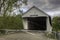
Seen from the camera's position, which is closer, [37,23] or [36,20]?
[36,20]

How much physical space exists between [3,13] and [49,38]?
404 inches

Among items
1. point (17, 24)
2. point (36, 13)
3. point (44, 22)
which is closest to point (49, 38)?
point (17, 24)

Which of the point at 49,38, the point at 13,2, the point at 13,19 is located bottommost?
the point at 49,38

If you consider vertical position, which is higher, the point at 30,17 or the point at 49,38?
the point at 30,17

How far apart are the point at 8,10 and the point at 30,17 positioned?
785cm

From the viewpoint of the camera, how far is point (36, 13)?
34.9m

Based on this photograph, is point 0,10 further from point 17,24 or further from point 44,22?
point 44,22

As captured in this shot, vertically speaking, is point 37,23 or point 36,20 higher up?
point 36,20

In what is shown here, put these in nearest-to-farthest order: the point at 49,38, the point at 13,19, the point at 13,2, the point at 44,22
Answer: the point at 49,38 < the point at 13,2 < the point at 13,19 < the point at 44,22

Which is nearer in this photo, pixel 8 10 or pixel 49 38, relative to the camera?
pixel 49 38

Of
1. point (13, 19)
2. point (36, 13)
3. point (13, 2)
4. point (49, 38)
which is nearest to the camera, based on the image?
point (49, 38)

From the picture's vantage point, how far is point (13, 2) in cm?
2834

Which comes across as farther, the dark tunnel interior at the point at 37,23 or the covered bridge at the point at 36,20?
the dark tunnel interior at the point at 37,23

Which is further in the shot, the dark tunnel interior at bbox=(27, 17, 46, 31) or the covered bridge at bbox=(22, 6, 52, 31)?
the dark tunnel interior at bbox=(27, 17, 46, 31)
